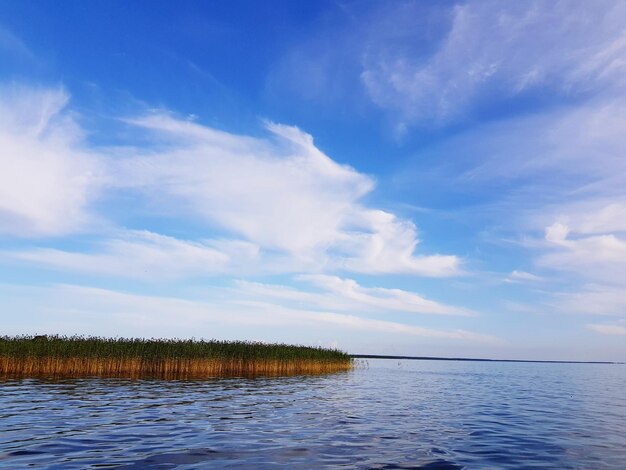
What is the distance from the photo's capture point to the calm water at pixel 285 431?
12234mm

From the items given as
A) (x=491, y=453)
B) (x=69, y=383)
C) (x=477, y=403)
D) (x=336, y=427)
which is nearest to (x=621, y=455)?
(x=491, y=453)

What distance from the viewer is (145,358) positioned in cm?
4106

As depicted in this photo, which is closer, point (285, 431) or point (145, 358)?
point (285, 431)

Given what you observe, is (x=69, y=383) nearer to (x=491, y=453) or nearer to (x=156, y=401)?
(x=156, y=401)

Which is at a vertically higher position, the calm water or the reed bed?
the reed bed

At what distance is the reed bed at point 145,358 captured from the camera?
35.8 meters

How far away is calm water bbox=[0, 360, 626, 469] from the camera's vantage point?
40.1ft

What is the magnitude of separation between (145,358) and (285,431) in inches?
1117

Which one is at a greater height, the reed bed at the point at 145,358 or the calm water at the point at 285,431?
the reed bed at the point at 145,358

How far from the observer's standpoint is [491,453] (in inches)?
553

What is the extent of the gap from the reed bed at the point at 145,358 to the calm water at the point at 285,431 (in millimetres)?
7781

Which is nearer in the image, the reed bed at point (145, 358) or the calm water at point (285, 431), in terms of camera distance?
the calm water at point (285, 431)

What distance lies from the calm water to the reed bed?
7.78 meters

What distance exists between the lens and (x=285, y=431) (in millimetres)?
16453
